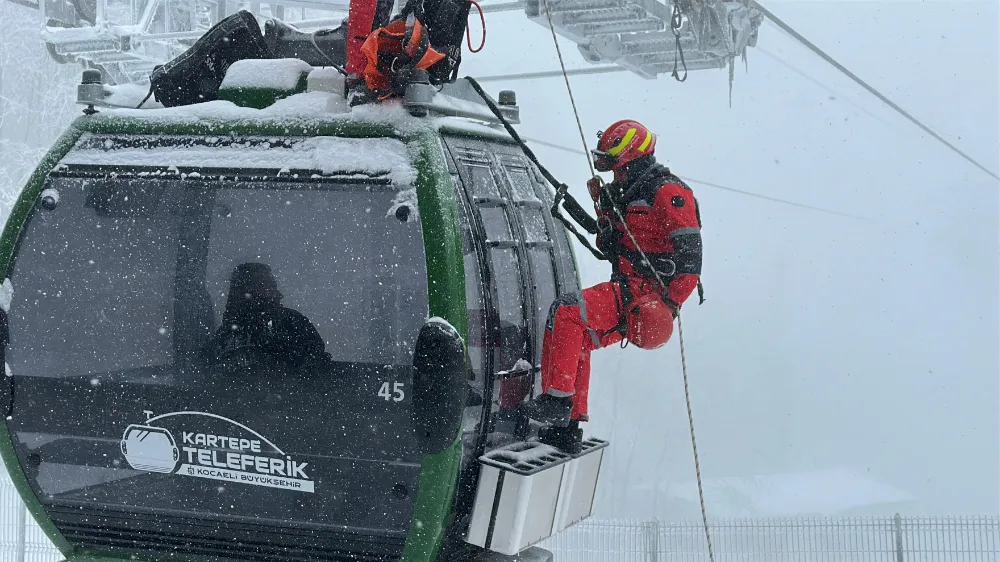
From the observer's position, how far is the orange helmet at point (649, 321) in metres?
4.17

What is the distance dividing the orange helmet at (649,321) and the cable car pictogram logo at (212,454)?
147 centimetres

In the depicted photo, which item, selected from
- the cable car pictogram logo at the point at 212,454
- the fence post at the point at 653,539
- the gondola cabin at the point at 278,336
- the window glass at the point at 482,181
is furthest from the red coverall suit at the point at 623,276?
Answer: the fence post at the point at 653,539

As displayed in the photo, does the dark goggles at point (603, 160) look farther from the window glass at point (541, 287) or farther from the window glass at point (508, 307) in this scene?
the window glass at point (508, 307)

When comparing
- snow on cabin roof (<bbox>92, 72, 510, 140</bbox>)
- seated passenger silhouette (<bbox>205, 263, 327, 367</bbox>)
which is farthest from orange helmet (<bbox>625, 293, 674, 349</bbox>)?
seated passenger silhouette (<bbox>205, 263, 327, 367</bbox>)

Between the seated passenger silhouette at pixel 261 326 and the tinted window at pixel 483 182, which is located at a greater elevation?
the tinted window at pixel 483 182

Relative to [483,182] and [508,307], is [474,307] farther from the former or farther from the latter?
[483,182]

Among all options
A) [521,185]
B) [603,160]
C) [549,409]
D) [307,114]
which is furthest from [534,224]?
[307,114]

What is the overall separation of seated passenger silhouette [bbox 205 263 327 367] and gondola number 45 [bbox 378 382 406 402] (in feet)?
0.84

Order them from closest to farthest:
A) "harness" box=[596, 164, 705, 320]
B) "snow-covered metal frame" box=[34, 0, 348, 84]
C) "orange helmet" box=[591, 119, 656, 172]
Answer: "harness" box=[596, 164, 705, 320] < "orange helmet" box=[591, 119, 656, 172] < "snow-covered metal frame" box=[34, 0, 348, 84]

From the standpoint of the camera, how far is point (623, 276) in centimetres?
437

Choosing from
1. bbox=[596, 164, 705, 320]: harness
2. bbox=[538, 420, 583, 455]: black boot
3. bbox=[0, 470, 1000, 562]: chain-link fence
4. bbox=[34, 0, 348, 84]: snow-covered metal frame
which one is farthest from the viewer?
bbox=[0, 470, 1000, 562]: chain-link fence

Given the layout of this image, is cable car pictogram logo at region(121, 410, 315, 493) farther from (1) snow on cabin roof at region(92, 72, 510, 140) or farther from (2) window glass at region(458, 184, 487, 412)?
(1) snow on cabin roof at region(92, 72, 510, 140)

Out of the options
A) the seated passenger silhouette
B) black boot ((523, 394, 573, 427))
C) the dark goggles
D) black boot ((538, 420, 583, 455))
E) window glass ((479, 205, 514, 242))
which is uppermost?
the dark goggles

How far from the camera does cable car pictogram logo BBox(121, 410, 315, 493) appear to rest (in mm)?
3725
